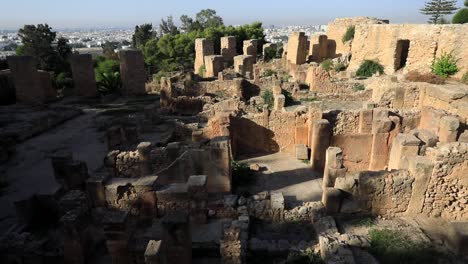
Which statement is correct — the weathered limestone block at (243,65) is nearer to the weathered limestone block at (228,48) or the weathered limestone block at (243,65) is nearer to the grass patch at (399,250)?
the weathered limestone block at (228,48)

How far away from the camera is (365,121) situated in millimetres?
11219

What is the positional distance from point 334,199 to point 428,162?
2.06 m

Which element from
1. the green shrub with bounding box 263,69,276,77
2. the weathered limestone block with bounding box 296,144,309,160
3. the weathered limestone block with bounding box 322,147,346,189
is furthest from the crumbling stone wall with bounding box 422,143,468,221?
the green shrub with bounding box 263,69,276,77

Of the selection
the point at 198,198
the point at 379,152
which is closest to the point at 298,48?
the point at 379,152

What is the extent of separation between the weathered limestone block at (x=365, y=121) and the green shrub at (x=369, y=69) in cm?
1149

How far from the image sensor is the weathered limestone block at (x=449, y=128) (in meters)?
9.43

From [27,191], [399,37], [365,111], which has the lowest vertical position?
[27,191]

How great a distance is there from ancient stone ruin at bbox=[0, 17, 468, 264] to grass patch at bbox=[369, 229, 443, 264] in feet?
0.61

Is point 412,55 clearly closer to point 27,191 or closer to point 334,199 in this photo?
point 334,199

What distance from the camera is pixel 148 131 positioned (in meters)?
15.2

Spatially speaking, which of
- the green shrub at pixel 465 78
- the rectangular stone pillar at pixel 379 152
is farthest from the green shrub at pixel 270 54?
the rectangular stone pillar at pixel 379 152

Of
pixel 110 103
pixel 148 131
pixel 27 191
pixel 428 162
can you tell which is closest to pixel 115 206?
pixel 27 191

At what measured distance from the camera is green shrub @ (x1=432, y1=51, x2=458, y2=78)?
16.1 meters

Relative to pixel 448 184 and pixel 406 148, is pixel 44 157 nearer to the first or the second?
pixel 406 148
